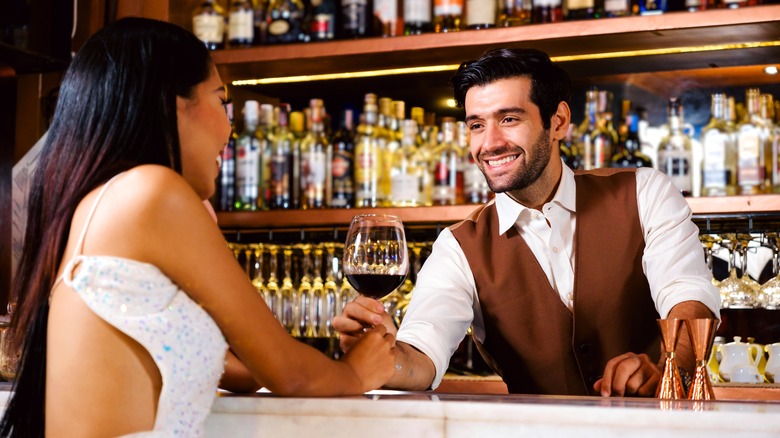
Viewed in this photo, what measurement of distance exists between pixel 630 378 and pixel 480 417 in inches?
23.1

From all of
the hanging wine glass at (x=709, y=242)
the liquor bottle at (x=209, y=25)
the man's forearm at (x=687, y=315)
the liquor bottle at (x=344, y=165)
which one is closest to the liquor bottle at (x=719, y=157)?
the hanging wine glass at (x=709, y=242)

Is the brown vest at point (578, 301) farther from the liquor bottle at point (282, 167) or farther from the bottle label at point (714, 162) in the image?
the liquor bottle at point (282, 167)

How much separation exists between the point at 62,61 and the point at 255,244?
0.83m

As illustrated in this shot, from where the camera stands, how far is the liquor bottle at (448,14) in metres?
2.96

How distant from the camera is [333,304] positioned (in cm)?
313

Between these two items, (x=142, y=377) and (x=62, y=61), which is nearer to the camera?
(x=142, y=377)

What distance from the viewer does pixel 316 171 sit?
123 inches

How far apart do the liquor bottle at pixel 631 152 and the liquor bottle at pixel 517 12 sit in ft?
1.45

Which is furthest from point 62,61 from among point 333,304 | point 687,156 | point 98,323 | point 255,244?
point 98,323

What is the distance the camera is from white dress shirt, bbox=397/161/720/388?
207cm

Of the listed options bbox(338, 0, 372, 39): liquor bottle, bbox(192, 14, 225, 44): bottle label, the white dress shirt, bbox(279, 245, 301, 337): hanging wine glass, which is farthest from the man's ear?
bbox(192, 14, 225, 44): bottle label

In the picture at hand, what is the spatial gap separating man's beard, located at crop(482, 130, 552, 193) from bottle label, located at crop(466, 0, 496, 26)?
27.7 inches

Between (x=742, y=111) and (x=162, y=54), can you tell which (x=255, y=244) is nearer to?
(x=742, y=111)

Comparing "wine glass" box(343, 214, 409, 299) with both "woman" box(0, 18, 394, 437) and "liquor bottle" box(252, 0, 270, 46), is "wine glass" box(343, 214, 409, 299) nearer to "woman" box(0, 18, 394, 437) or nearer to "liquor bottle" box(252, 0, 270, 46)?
"woman" box(0, 18, 394, 437)
